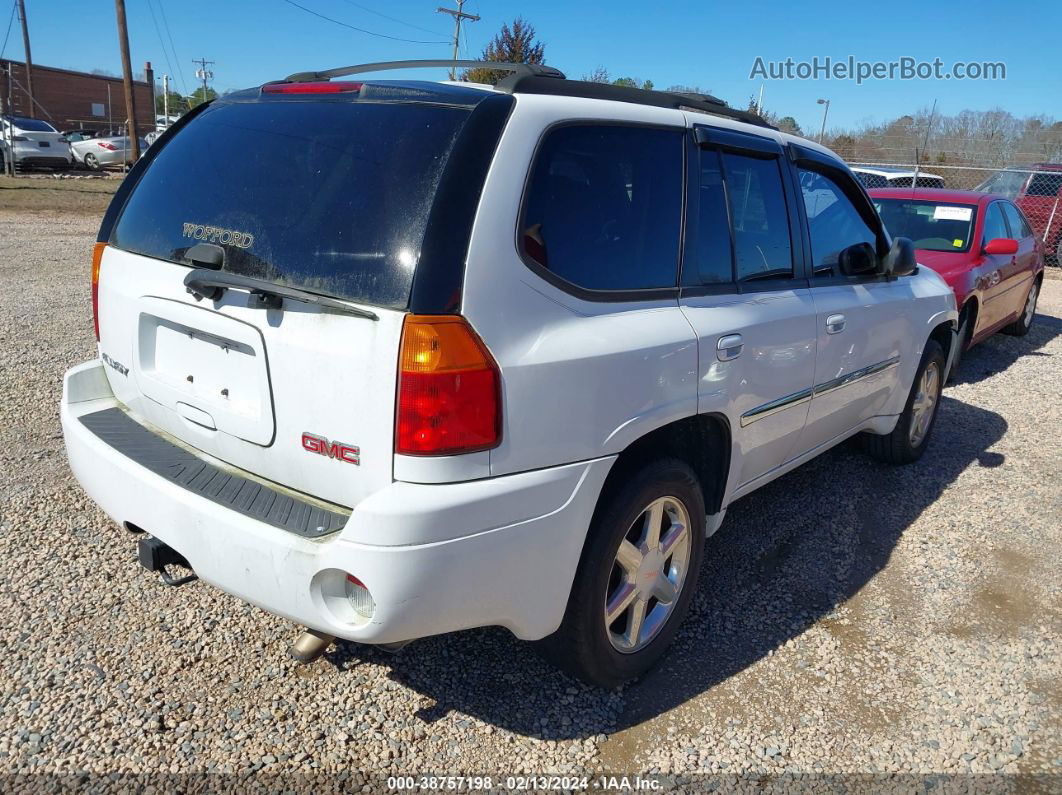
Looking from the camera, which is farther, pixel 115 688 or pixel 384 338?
pixel 115 688

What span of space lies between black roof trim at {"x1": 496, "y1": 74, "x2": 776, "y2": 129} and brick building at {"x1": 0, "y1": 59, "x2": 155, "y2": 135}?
164ft

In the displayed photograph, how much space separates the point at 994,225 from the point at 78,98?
58634 mm

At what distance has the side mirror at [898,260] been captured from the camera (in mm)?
A: 3982

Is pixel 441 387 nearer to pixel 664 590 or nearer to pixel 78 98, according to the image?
pixel 664 590

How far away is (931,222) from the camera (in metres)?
7.55

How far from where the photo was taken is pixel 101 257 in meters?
2.85

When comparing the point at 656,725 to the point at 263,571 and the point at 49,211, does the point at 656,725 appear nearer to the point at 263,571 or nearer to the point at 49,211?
Answer: the point at 263,571

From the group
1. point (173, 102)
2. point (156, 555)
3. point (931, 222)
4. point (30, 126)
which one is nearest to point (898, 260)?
point (156, 555)

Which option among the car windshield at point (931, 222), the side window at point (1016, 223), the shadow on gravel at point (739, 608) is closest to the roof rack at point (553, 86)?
the shadow on gravel at point (739, 608)

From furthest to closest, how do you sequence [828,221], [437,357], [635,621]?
[828,221] < [635,621] < [437,357]

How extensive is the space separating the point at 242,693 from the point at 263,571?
755mm

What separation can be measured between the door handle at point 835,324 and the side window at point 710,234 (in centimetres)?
73

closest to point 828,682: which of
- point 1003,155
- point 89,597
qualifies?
point 89,597

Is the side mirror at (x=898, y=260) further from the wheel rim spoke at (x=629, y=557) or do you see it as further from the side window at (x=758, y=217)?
the wheel rim spoke at (x=629, y=557)
